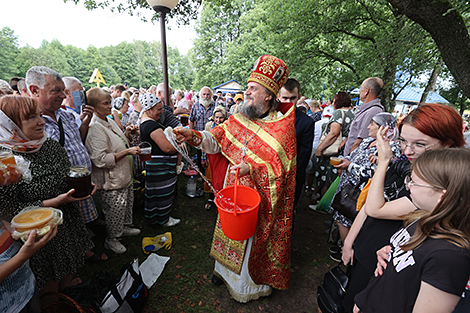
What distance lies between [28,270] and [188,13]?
920cm

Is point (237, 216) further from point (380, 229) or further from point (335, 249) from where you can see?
point (335, 249)

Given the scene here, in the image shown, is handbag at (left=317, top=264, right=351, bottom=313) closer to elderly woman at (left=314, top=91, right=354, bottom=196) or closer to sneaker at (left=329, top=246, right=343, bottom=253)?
sneaker at (left=329, top=246, right=343, bottom=253)

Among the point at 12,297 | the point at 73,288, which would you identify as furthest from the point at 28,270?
the point at 73,288

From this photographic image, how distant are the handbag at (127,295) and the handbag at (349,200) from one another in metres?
2.45

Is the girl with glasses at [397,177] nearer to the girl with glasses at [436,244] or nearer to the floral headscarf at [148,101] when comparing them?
the girl with glasses at [436,244]

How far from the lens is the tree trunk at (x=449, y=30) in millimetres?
3994

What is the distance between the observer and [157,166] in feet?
11.0

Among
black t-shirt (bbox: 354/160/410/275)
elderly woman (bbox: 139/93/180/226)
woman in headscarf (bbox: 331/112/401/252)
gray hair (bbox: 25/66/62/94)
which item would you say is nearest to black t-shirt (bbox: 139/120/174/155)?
elderly woman (bbox: 139/93/180/226)

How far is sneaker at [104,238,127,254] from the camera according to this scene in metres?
A: 3.10

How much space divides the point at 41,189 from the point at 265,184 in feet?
6.49

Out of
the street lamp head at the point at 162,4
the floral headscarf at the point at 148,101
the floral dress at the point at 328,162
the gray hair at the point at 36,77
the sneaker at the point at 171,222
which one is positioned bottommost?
the sneaker at the point at 171,222

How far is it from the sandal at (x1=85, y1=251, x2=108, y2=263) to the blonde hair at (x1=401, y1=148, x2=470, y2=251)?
11.5ft

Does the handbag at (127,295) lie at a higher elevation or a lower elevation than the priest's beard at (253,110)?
lower

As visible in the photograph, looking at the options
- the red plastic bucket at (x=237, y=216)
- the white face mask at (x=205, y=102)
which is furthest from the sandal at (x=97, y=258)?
the white face mask at (x=205, y=102)
